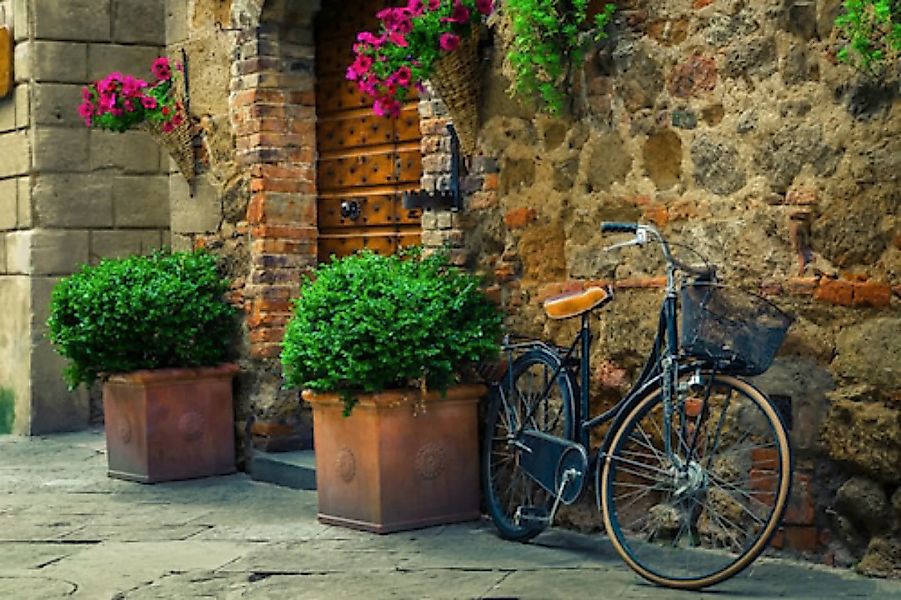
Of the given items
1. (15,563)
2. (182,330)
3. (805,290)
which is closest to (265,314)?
(182,330)

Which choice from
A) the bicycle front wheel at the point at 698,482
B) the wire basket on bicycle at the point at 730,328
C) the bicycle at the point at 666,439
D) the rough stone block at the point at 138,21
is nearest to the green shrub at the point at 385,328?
the bicycle at the point at 666,439

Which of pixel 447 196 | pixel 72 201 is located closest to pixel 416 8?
pixel 447 196

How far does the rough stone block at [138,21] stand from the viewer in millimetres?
9508

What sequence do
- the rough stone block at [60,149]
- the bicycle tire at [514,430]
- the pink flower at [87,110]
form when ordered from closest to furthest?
the bicycle tire at [514,430]
the pink flower at [87,110]
the rough stone block at [60,149]

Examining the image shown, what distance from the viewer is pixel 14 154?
9.55 meters

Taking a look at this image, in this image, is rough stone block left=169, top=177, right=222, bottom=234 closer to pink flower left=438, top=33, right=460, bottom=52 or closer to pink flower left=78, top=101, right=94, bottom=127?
pink flower left=78, top=101, right=94, bottom=127

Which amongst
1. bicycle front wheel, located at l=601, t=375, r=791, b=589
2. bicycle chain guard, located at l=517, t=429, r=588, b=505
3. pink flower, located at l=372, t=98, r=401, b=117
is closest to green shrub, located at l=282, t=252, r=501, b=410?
bicycle chain guard, located at l=517, t=429, r=588, b=505

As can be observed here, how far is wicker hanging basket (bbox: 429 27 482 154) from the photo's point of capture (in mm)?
6227

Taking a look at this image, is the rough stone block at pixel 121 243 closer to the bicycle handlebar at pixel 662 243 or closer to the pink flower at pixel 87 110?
the pink flower at pixel 87 110

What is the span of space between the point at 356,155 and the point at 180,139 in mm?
1144

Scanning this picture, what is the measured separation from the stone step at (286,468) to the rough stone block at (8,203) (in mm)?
2834

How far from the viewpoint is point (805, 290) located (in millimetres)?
5133

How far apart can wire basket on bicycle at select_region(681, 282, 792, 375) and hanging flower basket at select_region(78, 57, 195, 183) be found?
3944 mm

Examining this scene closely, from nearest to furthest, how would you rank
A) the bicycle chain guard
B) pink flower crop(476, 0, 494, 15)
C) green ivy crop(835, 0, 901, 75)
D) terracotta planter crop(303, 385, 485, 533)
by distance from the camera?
green ivy crop(835, 0, 901, 75)
the bicycle chain guard
terracotta planter crop(303, 385, 485, 533)
pink flower crop(476, 0, 494, 15)
